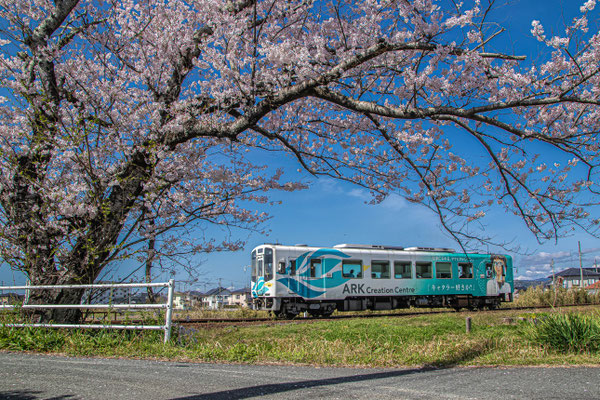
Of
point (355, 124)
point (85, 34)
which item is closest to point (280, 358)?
point (355, 124)

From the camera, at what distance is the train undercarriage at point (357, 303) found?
1733 centimetres

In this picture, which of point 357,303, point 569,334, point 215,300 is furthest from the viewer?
point 215,300

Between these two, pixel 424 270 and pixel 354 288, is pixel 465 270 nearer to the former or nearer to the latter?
pixel 424 270

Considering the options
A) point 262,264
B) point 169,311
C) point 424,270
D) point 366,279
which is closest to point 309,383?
point 169,311

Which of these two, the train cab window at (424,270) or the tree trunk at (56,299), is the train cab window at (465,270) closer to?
the train cab window at (424,270)

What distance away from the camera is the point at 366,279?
1862cm

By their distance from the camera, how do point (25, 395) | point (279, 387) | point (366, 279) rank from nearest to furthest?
point (25, 395)
point (279, 387)
point (366, 279)

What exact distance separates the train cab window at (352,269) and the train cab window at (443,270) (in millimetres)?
4068

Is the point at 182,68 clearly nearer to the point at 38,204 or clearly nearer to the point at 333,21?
the point at 333,21

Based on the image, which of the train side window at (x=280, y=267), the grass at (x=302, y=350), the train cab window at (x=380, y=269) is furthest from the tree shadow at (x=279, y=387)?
the train cab window at (x=380, y=269)

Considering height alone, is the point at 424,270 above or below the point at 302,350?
above

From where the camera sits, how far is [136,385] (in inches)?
168

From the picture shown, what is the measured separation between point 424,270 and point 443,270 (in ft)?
3.54

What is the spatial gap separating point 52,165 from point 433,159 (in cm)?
697
